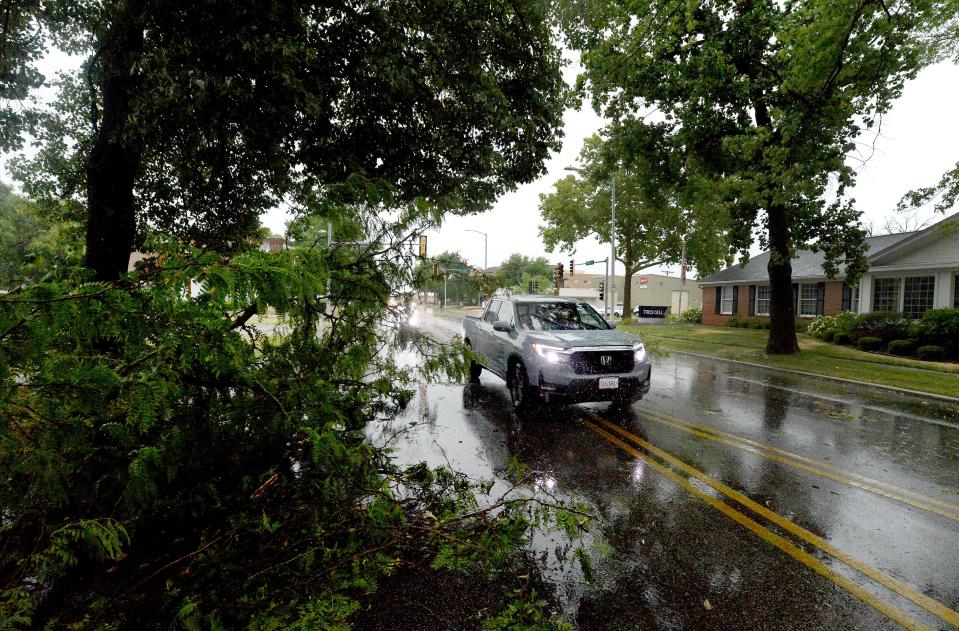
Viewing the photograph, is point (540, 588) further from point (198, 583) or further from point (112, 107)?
point (112, 107)

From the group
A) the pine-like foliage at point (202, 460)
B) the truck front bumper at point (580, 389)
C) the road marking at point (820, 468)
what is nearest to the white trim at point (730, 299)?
the road marking at point (820, 468)

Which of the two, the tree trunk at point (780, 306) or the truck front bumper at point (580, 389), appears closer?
the truck front bumper at point (580, 389)

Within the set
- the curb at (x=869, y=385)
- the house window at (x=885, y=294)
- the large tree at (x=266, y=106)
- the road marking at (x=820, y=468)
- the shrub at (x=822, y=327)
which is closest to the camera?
the road marking at (x=820, y=468)

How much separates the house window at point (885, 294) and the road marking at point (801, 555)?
2420 cm

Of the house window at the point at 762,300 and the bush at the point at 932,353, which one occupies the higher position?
the house window at the point at 762,300

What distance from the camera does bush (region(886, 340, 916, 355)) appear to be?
1574cm

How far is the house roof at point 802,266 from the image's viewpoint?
23266 millimetres

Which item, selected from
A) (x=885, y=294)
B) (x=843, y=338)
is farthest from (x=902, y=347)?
(x=885, y=294)

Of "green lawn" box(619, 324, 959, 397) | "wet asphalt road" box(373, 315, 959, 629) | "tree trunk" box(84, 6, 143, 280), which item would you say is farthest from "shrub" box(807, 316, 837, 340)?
"tree trunk" box(84, 6, 143, 280)

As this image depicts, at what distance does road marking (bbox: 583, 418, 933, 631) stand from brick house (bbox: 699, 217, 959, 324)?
14557 mm

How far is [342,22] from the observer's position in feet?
23.8

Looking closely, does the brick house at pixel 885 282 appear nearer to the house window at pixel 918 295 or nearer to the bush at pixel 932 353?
the house window at pixel 918 295

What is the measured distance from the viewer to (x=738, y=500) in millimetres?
4066

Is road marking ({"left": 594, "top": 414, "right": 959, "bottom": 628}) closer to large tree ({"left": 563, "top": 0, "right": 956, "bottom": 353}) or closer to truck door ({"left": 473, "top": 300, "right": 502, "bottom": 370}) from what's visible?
truck door ({"left": 473, "top": 300, "right": 502, "bottom": 370})
